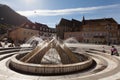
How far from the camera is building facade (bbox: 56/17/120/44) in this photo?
204ft

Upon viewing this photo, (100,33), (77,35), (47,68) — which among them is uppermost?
(100,33)

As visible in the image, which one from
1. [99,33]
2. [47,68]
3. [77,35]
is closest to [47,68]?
[47,68]

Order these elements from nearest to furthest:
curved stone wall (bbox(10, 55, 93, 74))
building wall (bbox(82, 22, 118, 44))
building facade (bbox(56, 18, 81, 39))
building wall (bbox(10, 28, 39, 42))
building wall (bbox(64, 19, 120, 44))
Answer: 1. curved stone wall (bbox(10, 55, 93, 74))
2. building wall (bbox(10, 28, 39, 42))
3. building wall (bbox(64, 19, 120, 44))
4. building wall (bbox(82, 22, 118, 44))
5. building facade (bbox(56, 18, 81, 39))

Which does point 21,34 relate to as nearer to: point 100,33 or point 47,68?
point 100,33

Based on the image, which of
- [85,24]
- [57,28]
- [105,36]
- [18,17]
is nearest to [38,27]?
[57,28]

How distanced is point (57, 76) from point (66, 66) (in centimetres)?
106

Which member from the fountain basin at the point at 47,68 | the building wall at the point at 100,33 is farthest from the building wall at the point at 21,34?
the fountain basin at the point at 47,68

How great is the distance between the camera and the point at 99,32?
65188mm

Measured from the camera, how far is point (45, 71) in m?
11.4

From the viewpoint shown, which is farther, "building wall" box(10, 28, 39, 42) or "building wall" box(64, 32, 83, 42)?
"building wall" box(64, 32, 83, 42)

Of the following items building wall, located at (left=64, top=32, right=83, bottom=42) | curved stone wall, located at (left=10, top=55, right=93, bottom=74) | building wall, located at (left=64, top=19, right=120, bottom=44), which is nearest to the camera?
curved stone wall, located at (left=10, top=55, right=93, bottom=74)

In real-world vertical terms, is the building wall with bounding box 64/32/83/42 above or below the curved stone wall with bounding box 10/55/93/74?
above

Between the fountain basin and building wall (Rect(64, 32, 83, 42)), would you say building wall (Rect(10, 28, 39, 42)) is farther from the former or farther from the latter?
the fountain basin

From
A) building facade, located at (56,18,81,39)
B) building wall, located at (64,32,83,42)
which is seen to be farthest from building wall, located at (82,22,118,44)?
building facade, located at (56,18,81,39)
